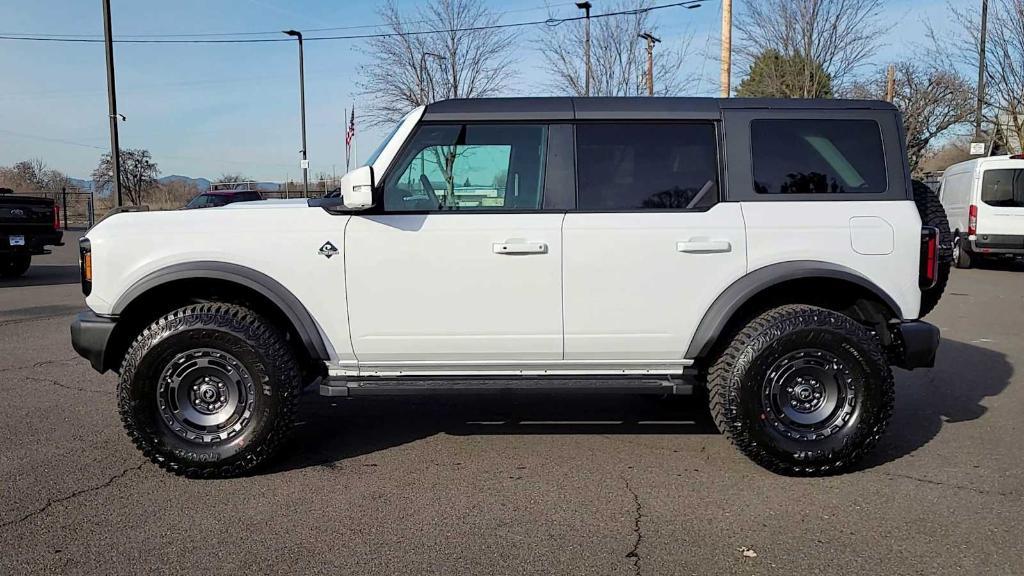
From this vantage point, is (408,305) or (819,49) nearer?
(408,305)

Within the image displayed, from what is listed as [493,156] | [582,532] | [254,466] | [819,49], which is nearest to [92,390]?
[254,466]

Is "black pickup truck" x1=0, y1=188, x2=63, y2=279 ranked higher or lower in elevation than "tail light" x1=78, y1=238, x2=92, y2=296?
higher

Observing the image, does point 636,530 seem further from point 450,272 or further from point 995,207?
point 995,207

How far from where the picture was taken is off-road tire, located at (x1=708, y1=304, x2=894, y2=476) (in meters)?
4.15

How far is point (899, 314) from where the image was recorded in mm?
4316

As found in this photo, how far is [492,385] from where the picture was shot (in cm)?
430

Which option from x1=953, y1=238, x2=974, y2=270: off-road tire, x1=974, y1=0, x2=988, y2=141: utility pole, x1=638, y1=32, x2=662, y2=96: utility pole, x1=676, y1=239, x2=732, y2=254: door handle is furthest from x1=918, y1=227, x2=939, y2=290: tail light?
x1=974, y1=0, x2=988, y2=141: utility pole

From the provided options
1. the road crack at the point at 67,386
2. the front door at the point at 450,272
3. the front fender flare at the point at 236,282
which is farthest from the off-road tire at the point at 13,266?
the front door at the point at 450,272

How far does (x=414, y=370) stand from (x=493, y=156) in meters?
1.27

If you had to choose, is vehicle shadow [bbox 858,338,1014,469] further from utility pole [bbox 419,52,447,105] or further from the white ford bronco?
utility pole [bbox 419,52,447,105]

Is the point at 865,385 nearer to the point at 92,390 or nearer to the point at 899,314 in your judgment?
the point at 899,314

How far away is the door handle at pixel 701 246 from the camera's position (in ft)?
13.8

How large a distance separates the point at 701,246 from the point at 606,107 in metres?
0.93

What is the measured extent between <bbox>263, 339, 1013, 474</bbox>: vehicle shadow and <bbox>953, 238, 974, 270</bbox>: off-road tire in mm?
10815
